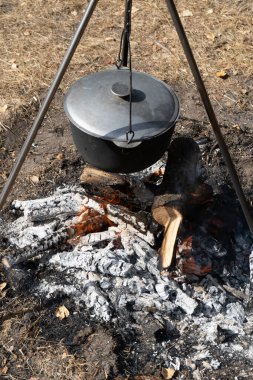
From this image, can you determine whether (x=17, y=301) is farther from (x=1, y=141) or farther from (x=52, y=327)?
(x=1, y=141)

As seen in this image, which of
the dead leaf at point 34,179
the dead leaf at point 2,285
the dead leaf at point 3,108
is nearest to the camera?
the dead leaf at point 2,285

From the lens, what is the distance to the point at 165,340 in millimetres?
2977

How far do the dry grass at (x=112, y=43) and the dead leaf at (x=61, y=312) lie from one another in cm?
192

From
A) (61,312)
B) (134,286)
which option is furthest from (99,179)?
(61,312)

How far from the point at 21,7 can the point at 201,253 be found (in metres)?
3.94

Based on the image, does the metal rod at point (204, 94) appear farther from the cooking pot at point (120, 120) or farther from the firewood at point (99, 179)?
the firewood at point (99, 179)

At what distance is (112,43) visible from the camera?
5.36 metres

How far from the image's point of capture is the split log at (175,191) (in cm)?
316

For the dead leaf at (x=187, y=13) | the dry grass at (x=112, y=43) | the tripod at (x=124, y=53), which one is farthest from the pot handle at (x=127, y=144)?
the dead leaf at (x=187, y=13)

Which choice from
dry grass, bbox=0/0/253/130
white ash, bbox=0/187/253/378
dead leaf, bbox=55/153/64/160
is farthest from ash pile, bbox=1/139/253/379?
dry grass, bbox=0/0/253/130

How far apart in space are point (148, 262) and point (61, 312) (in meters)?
0.61

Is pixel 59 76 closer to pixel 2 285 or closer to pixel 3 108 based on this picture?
pixel 2 285

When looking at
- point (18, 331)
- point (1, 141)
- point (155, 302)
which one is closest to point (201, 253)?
point (155, 302)

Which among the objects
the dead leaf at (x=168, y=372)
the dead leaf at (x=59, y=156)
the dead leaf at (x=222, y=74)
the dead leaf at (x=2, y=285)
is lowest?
the dead leaf at (x=168, y=372)
